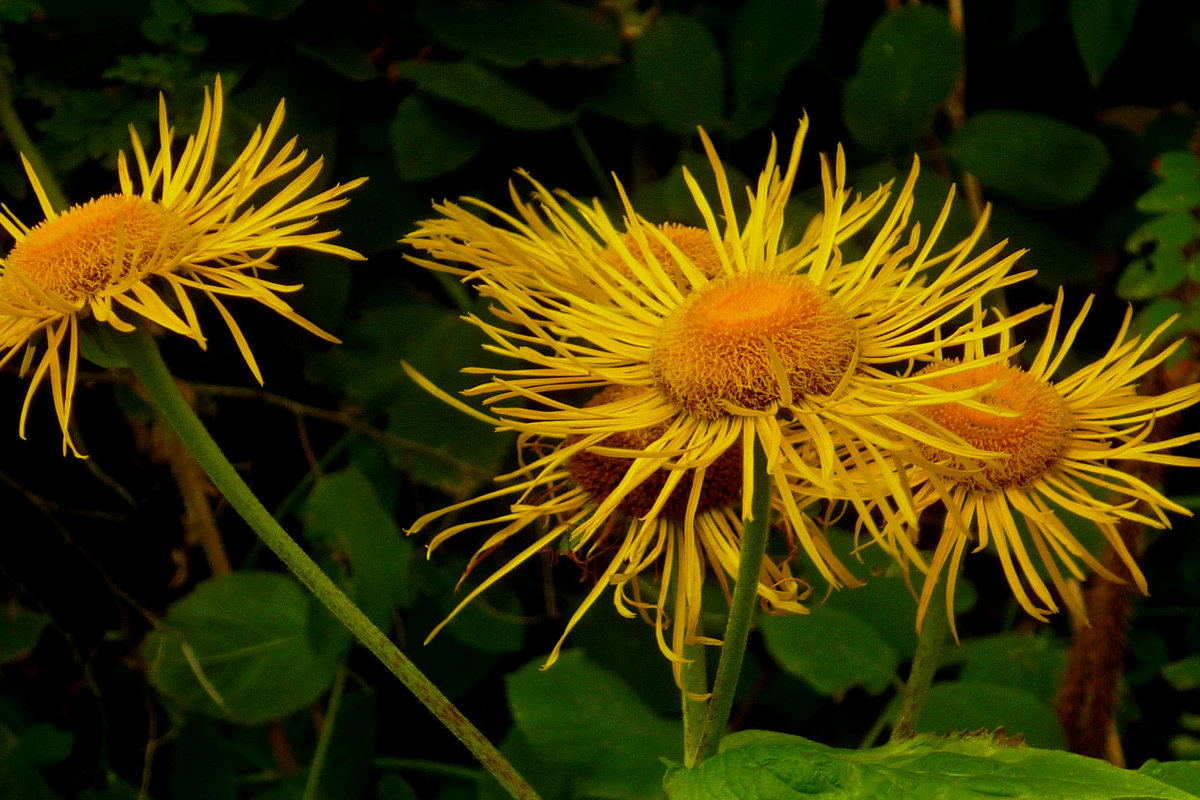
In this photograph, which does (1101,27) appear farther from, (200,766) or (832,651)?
(200,766)

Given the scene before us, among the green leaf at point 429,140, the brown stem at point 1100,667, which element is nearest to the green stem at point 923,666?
the brown stem at point 1100,667

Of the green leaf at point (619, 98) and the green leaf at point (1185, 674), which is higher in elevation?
the green leaf at point (619, 98)

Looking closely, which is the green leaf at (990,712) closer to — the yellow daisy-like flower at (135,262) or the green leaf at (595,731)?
the green leaf at (595,731)

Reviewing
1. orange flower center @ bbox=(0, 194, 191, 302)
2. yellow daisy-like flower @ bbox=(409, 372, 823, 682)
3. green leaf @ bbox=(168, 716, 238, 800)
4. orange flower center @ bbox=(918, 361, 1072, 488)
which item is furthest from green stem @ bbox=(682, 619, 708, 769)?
green leaf @ bbox=(168, 716, 238, 800)

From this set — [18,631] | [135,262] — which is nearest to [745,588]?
[135,262]

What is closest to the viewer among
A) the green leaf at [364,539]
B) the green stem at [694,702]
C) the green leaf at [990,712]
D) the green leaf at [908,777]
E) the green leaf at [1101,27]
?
the green leaf at [908,777]
